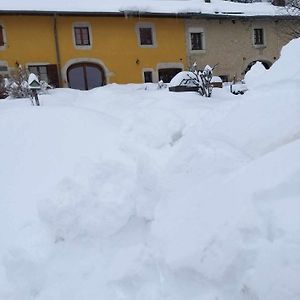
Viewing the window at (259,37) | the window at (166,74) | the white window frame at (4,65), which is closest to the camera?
the white window frame at (4,65)

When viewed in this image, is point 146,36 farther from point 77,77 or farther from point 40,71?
point 40,71

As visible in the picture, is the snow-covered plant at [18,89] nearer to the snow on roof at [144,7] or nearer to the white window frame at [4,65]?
the white window frame at [4,65]

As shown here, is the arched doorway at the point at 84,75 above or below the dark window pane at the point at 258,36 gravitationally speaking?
below

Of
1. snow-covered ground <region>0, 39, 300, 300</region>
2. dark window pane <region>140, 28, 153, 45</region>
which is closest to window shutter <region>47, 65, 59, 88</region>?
dark window pane <region>140, 28, 153, 45</region>

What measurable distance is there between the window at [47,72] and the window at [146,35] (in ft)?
17.0

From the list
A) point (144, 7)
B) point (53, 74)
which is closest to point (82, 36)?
point (53, 74)

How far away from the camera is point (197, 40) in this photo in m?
23.3

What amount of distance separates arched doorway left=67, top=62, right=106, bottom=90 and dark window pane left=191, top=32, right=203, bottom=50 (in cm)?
583

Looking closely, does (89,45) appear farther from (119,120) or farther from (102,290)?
(102,290)

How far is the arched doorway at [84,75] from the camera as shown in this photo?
69.2 feet

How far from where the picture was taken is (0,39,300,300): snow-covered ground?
3160mm

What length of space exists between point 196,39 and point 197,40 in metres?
0.09

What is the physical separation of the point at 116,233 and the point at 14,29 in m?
18.5

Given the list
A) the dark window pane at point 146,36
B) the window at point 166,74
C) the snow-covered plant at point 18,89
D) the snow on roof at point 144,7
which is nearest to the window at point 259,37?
the snow on roof at point 144,7
